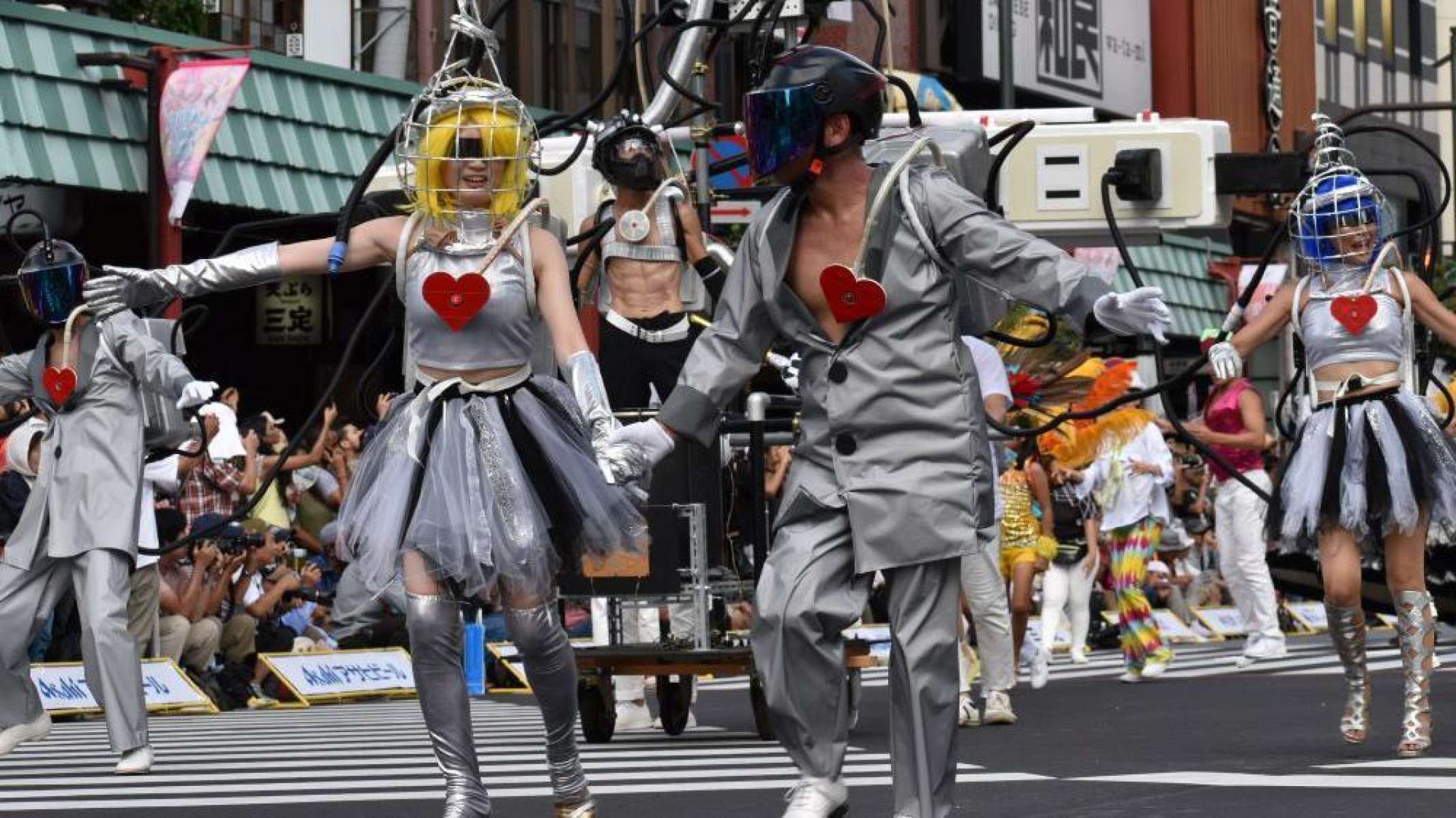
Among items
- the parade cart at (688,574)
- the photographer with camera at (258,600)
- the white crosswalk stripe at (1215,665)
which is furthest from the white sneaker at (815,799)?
the white crosswalk stripe at (1215,665)

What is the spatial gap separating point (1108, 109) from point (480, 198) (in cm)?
3791

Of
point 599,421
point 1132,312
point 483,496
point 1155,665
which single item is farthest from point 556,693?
point 1155,665

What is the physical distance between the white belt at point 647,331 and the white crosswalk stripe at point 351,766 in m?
1.76

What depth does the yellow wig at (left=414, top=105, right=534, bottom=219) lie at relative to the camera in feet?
28.7

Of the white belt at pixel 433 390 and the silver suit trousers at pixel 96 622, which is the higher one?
the white belt at pixel 433 390

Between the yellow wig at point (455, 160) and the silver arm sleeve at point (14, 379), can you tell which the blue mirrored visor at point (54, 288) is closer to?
the silver arm sleeve at point (14, 379)

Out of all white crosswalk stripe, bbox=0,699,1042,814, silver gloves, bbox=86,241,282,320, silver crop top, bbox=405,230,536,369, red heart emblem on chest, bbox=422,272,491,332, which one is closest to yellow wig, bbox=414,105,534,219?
silver crop top, bbox=405,230,536,369

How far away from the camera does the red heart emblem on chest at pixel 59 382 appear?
38.2ft

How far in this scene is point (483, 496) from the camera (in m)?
8.38

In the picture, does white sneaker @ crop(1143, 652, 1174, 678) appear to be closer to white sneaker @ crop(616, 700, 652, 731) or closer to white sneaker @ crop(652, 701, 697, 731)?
white sneaker @ crop(652, 701, 697, 731)

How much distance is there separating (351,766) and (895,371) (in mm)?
5246

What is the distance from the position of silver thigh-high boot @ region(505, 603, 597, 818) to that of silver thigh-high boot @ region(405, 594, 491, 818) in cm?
24

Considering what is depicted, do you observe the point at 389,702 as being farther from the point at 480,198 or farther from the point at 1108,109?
the point at 1108,109

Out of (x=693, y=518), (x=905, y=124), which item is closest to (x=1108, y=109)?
(x=905, y=124)
